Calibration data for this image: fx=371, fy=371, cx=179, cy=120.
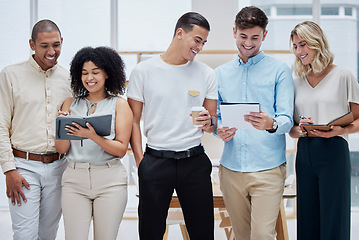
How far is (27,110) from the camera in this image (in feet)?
7.72

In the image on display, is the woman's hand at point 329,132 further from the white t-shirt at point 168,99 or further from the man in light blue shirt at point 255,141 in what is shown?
the white t-shirt at point 168,99

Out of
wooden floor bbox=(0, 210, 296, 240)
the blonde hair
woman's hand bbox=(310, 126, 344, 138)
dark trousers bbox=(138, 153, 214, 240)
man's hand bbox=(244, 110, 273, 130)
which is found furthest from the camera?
wooden floor bbox=(0, 210, 296, 240)

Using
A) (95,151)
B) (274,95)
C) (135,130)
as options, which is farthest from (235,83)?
(95,151)

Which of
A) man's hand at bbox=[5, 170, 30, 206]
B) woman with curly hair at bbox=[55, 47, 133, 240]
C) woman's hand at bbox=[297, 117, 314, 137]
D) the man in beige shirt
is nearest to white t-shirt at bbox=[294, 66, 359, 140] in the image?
woman's hand at bbox=[297, 117, 314, 137]

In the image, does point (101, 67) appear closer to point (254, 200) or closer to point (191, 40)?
point (191, 40)

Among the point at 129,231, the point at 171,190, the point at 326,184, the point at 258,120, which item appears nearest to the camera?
the point at 258,120

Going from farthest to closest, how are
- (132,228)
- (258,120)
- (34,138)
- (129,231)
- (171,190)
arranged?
(132,228) → (129,231) → (34,138) → (171,190) → (258,120)

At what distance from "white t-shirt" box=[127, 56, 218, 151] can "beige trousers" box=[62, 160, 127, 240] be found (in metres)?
0.34

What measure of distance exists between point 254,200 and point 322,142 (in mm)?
544

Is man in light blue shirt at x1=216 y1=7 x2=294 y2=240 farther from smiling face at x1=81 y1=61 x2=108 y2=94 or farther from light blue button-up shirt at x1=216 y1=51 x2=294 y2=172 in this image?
smiling face at x1=81 y1=61 x2=108 y2=94

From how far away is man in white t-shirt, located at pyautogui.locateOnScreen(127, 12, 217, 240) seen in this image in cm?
210

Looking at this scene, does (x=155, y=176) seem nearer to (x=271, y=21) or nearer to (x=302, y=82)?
(x=302, y=82)

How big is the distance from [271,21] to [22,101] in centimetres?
420

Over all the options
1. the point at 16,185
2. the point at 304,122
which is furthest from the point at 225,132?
the point at 16,185
